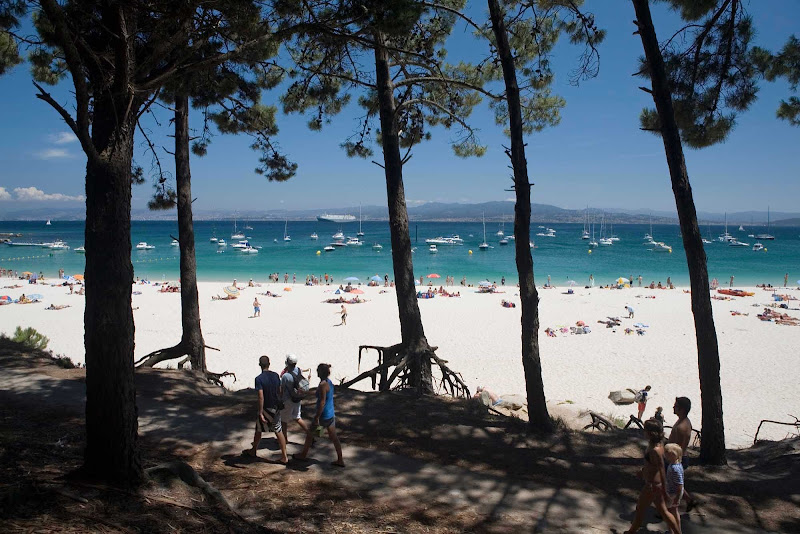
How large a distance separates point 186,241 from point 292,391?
567 centimetres

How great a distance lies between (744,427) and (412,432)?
30.8 ft

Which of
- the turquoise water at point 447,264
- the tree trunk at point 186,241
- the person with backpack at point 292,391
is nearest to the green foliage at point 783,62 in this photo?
the person with backpack at point 292,391

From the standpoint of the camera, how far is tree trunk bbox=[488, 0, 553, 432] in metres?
6.27

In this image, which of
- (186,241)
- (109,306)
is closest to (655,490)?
(109,306)

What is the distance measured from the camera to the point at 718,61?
21.8 feet

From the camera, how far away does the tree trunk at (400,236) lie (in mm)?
8094

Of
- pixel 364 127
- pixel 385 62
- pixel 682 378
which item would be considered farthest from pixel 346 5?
pixel 682 378

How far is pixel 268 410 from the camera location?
507cm

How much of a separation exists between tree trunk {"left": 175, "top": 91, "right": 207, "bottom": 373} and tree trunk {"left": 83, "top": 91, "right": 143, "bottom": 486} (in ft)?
19.9

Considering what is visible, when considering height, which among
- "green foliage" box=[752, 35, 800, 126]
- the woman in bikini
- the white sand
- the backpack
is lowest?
the white sand

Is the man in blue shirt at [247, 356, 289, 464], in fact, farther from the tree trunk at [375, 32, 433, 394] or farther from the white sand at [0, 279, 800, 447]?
the white sand at [0, 279, 800, 447]

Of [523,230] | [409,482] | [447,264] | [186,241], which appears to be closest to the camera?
[409,482]

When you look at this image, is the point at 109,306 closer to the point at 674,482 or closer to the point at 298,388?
the point at 298,388

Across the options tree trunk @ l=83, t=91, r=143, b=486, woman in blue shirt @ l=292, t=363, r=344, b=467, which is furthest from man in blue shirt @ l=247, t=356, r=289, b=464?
tree trunk @ l=83, t=91, r=143, b=486
